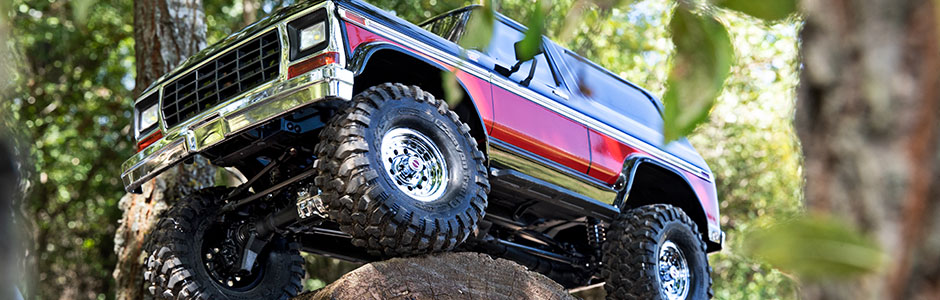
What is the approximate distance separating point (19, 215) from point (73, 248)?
46.2 ft

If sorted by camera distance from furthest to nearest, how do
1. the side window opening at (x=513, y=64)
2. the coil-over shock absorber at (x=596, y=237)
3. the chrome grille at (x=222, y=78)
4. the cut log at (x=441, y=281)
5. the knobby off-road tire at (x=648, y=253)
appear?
the coil-over shock absorber at (x=596, y=237)
the knobby off-road tire at (x=648, y=253)
the side window opening at (x=513, y=64)
the chrome grille at (x=222, y=78)
the cut log at (x=441, y=281)

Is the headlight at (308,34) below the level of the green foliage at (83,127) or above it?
below

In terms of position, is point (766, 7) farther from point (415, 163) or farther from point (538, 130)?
point (538, 130)

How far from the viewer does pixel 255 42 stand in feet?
14.2

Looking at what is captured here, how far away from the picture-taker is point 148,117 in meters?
4.86

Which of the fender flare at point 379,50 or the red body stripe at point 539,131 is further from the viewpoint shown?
the red body stripe at point 539,131

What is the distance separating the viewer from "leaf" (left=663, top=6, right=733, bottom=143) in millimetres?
766

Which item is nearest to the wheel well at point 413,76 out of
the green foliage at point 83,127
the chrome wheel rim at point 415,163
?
the chrome wheel rim at point 415,163

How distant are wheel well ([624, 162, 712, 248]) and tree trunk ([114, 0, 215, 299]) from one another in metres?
3.05

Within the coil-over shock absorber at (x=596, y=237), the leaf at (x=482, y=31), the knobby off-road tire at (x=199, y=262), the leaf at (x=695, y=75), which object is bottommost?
the leaf at (x=695, y=75)

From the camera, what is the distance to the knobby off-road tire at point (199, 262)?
14.1ft

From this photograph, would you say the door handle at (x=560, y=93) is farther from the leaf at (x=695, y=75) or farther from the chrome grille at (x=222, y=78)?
the leaf at (x=695, y=75)

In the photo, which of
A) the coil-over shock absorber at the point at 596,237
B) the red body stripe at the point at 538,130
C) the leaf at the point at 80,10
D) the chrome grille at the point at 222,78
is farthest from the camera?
the coil-over shock absorber at the point at 596,237

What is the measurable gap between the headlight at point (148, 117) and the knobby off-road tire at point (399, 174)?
1355 millimetres
